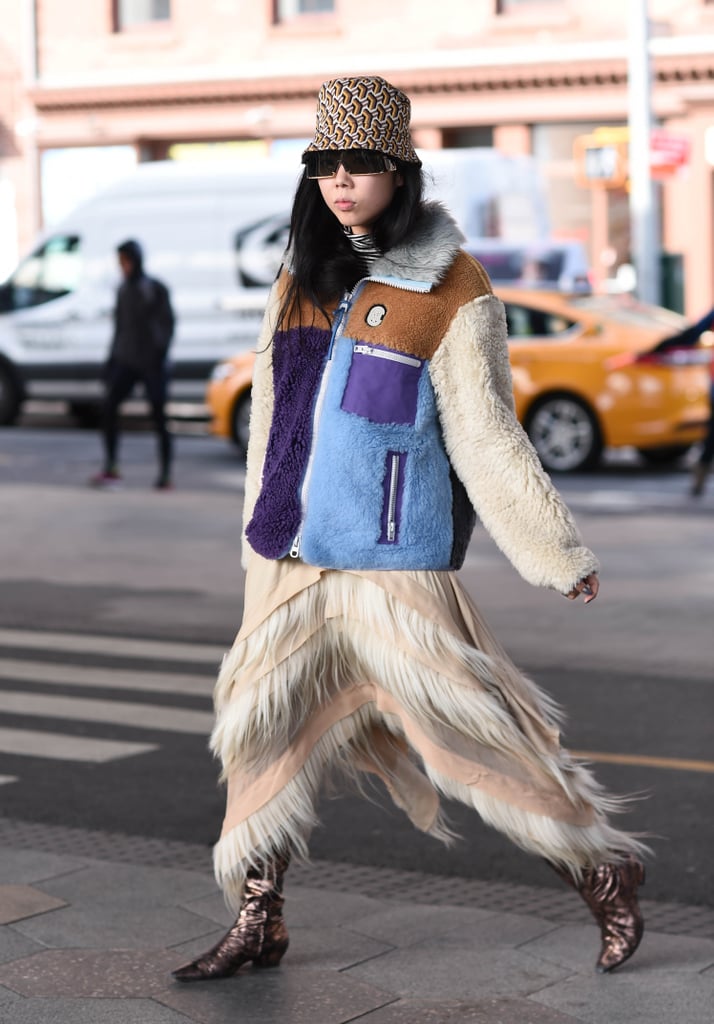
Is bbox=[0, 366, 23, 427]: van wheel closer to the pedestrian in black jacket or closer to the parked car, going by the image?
the parked car

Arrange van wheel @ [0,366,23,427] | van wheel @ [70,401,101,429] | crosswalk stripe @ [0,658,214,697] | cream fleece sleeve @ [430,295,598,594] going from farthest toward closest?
1. van wheel @ [70,401,101,429]
2. van wheel @ [0,366,23,427]
3. crosswalk stripe @ [0,658,214,697]
4. cream fleece sleeve @ [430,295,598,594]

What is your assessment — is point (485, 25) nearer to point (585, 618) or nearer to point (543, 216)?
point (543, 216)

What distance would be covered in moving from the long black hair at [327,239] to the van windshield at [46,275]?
54.2ft

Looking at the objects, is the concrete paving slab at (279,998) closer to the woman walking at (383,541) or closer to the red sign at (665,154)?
the woman walking at (383,541)

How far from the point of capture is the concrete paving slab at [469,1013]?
377cm

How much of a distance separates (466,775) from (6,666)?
4276mm

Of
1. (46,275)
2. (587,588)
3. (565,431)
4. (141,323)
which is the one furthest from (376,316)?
(46,275)

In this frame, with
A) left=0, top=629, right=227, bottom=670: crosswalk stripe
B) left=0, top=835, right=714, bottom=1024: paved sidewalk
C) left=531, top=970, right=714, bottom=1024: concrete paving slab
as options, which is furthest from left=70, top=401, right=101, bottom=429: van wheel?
left=531, top=970, right=714, bottom=1024: concrete paving slab

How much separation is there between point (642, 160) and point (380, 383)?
1907cm

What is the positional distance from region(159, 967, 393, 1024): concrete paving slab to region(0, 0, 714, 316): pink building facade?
67.8 ft

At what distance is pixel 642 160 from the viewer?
22.3 meters

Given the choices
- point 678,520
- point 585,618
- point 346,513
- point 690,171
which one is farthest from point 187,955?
point 690,171

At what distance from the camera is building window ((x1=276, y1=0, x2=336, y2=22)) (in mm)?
28719

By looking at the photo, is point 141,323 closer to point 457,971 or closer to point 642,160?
point 642,160
